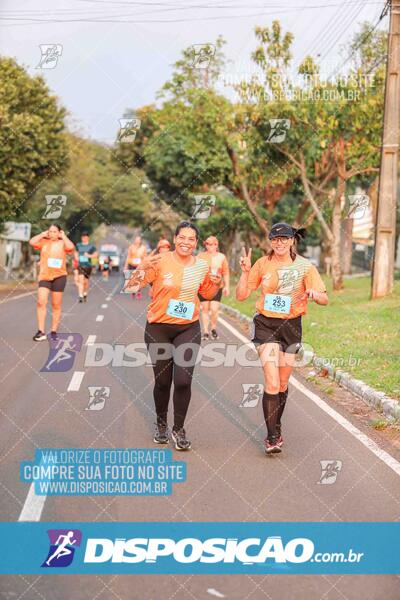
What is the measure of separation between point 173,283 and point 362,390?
12.8 feet

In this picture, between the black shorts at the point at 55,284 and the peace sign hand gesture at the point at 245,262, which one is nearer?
the peace sign hand gesture at the point at 245,262

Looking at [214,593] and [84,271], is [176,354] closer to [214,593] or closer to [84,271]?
[214,593]

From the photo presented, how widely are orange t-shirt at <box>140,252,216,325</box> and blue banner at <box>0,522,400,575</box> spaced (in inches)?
101

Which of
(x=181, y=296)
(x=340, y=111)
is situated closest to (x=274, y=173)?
(x=340, y=111)

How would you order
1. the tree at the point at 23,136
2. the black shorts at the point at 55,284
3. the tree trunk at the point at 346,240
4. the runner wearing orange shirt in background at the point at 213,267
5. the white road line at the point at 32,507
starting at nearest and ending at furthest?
the white road line at the point at 32,507
the runner wearing orange shirt in background at the point at 213,267
the black shorts at the point at 55,284
the tree at the point at 23,136
the tree trunk at the point at 346,240

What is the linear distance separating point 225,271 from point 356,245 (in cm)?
5242

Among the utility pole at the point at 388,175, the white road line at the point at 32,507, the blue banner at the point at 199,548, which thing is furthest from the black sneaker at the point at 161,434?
the utility pole at the point at 388,175

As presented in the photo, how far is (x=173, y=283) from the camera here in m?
7.74

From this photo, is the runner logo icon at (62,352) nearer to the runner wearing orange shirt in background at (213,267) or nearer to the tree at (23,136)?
the runner wearing orange shirt in background at (213,267)

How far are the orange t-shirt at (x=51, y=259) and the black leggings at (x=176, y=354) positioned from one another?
7.56 m

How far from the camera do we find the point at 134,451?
25.3 ft

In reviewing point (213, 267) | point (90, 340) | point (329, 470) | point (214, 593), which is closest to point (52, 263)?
point (90, 340)

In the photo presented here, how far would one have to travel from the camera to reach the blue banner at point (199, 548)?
16.5 feet

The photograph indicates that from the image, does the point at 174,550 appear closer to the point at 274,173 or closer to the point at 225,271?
the point at 225,271
